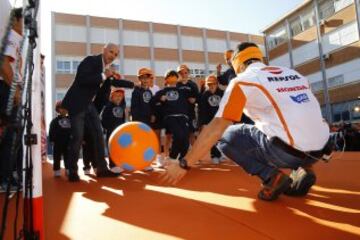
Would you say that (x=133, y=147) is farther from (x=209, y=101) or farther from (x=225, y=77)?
(x=225, y=77)

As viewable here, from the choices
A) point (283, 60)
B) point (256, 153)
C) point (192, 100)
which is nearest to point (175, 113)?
point (192, 100)

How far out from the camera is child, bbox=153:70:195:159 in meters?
6.01

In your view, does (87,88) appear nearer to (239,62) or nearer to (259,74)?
(239,62)

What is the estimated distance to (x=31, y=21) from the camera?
191cm

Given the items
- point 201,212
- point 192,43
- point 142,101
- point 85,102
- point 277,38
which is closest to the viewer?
point 201,212

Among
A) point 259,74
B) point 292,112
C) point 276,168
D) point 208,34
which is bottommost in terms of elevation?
point 276,168

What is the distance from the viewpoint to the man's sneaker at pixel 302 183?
300 cm

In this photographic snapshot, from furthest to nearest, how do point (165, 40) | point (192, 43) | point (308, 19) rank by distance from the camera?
point (192, 43)
point (165, 40)
point (308, 19)

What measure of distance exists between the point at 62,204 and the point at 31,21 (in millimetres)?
1897

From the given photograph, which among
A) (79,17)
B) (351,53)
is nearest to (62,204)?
(351,53)

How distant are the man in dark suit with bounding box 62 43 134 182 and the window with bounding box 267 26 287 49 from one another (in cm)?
3089

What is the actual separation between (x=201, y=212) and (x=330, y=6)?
2924 cm

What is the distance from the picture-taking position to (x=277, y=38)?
33969 millimetres

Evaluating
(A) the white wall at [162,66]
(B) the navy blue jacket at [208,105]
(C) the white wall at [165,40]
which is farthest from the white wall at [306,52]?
(B) the navy blue jacket at [208,105]
